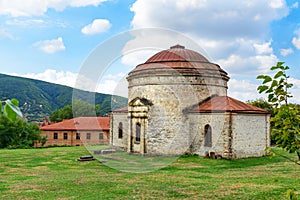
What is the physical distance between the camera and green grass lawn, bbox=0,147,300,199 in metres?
9.63

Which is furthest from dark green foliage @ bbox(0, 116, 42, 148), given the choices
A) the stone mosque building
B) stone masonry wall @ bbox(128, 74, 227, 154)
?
stone masonry wall @ bbox(128, 74, 227, 154)

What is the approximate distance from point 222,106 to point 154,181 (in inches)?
342

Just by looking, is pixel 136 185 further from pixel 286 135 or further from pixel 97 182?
pixel 286 135

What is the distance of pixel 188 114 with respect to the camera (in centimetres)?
2016

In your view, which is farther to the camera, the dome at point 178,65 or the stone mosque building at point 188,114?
the dome at point 178,65

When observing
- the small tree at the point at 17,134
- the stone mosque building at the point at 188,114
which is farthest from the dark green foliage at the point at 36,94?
the stone mosque building at the point at 188,114

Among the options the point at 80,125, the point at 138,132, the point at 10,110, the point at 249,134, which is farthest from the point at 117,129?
the point at 10,110

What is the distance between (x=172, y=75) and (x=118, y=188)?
36.9 ft

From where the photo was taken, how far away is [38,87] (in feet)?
429

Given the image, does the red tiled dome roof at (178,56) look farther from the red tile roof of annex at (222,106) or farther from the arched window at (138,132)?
the arched window at (138,132)

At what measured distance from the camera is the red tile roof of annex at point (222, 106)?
18.4 m

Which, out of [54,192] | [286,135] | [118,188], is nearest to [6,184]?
[54,192]

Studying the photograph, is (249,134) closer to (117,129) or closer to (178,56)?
(178,56)

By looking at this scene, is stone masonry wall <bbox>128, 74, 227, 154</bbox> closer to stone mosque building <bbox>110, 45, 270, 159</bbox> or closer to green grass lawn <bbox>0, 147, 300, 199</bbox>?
stone mosque building <bbox>110, 45, 270, 159</bbox>
